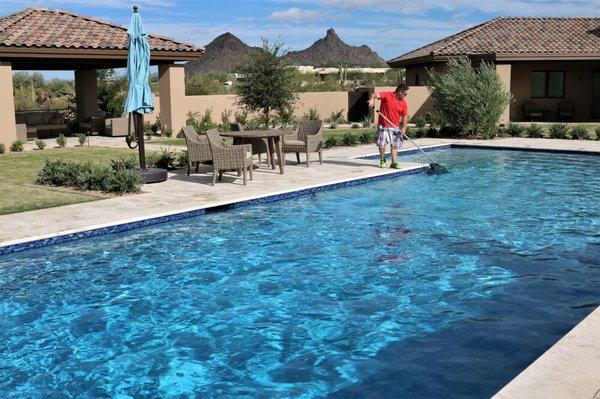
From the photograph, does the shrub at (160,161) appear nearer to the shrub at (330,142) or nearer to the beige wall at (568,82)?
the shrub at (330,142)

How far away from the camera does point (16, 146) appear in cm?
1892

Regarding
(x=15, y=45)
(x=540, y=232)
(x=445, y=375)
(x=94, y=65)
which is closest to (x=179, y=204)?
(x=540, y=232)

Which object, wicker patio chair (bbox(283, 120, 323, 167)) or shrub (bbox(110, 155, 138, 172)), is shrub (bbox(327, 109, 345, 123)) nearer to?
wicker patio chair (bbox(283, 120, 323, 167))

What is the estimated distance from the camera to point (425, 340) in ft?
18.6

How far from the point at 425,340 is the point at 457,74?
59.0ft

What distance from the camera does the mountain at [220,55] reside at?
132750 millimetres

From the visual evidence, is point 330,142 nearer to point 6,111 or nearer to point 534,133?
point 534,133

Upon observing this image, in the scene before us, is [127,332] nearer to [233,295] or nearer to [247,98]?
[233,295]

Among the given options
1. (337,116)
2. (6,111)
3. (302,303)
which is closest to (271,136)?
(302,303)

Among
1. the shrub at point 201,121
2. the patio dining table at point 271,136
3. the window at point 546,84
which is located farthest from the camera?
the window at point 546,84

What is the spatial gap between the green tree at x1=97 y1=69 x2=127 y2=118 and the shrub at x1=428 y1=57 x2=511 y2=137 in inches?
622

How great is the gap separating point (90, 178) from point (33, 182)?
1756 millimetres

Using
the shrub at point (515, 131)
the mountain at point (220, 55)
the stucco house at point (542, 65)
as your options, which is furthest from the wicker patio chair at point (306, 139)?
the mountain at point (220, 55)

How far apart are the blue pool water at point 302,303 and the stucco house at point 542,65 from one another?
786 inches
